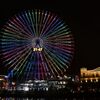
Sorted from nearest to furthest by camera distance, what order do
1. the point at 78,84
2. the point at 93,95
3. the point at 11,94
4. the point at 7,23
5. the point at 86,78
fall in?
the point at 7,23, the point at 93,95, the point at 11,94, the point at 78,84, the point at 86,78

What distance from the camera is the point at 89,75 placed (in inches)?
4385

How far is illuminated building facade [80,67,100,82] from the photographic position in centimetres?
10714

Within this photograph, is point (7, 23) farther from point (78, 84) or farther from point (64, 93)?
point (78, 84)

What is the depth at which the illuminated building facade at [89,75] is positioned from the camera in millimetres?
107137

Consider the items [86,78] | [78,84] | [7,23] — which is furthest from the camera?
[86,78]

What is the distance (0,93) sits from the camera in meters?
89.4

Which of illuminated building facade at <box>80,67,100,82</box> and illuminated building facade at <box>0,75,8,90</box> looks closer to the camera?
illuminated building facade at <box>0,75,8,90</box>

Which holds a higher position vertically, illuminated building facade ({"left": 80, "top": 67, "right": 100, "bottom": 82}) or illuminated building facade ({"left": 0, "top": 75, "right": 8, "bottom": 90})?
illuminated building facade ({"left": 80, "top": 67, "right": 100, "bottom": 82})

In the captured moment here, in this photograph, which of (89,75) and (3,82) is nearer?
(3,82)

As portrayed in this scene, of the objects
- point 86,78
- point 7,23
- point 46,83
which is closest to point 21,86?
point 46,83

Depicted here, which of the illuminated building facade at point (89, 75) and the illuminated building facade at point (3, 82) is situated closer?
the illuminated building facade at point (3, 82)

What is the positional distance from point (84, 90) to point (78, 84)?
5.92m

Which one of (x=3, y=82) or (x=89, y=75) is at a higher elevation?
(x=89, y=75)

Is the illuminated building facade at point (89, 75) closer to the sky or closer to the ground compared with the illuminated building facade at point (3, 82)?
closer to the sky
